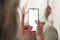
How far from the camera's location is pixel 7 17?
392 millimetres

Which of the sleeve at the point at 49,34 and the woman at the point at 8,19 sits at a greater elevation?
the woman at the point at 8,19

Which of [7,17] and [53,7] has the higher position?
[53,7]

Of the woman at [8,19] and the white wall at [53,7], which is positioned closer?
the woman at [8,19]

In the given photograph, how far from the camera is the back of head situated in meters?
0.39

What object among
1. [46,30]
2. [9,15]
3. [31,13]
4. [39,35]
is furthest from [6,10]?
[31,13]

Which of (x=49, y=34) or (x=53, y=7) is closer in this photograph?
(x=49, y=34)

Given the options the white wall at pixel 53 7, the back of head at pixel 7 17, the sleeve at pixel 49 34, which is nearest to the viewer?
the back of head at pixel 7 17

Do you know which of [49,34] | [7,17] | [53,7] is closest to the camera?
[7,17]

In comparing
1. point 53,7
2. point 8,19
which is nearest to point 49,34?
point 8,19

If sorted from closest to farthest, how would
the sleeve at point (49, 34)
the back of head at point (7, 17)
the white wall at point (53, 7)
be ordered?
the back of head at point (7, 17) → the sleeve at point (49, 34) → the white wall at point (53, 7)

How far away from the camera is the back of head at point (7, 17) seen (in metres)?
0.39

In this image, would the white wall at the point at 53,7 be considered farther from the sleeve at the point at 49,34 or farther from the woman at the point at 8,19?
the woman at the point at 8,19

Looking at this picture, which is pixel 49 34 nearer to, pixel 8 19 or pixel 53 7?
pixel 8 19

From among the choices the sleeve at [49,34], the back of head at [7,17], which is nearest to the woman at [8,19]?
the back of head at [7,17]
